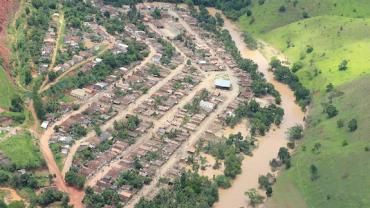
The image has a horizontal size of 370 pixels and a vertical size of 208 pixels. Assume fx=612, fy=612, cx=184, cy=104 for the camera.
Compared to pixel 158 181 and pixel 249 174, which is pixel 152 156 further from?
pixel 249 174

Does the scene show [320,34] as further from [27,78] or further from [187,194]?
[187,194]

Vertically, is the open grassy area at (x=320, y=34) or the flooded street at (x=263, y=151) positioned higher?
the open grassy area at (x=320, y=34)

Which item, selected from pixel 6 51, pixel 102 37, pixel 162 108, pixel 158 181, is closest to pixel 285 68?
pixel 162 108

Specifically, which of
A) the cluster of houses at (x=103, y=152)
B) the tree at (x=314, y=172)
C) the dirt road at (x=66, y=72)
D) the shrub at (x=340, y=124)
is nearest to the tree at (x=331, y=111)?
the shrub at (x=340, y=124)

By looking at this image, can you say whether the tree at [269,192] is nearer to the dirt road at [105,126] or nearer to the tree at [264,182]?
the tree at [264,182]

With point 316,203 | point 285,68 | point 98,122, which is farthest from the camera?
point 285,68


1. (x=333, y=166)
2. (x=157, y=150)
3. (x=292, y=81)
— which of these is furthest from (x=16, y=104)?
(x=292, y=81)
